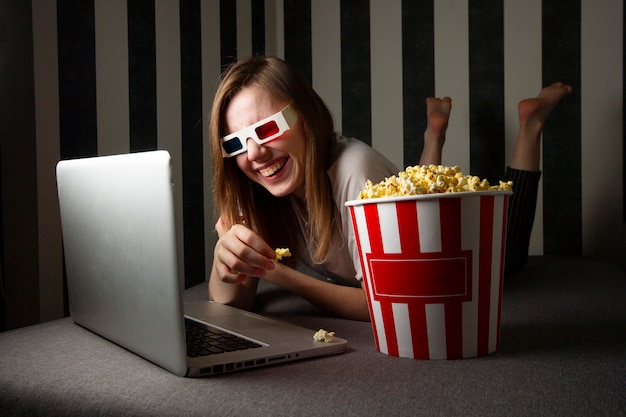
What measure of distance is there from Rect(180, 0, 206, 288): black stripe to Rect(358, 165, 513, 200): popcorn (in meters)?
1.52

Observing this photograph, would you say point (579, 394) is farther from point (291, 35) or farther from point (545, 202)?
point (291, 35)

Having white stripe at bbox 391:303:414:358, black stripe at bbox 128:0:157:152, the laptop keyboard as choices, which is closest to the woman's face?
the laptop keyboard

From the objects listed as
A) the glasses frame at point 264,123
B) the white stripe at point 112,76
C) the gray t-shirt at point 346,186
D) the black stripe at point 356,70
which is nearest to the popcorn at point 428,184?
the gray t-shirt at point 346,186

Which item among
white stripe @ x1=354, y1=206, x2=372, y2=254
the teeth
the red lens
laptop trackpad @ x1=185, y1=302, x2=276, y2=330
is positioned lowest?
laptop trackpad @ x1=185, y1=302, x2=276, y2=330

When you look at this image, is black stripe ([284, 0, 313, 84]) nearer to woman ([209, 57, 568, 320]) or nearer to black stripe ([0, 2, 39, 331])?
woman ([209, 57, 568, 320])

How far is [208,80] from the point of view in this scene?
2525 millimetres

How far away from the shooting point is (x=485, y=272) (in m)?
0.96

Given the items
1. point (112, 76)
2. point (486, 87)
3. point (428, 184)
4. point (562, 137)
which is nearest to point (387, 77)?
point (486, 87)

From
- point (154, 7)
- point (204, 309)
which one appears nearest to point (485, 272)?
point (204, 309)

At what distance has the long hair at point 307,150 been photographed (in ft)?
4.72

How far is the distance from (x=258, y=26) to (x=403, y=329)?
2.31 meters

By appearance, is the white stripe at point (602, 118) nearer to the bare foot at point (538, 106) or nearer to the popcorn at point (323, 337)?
the bare foot at point (538, 106)

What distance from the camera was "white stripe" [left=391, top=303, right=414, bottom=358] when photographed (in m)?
0.97

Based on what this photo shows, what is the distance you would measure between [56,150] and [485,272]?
1286 mm
